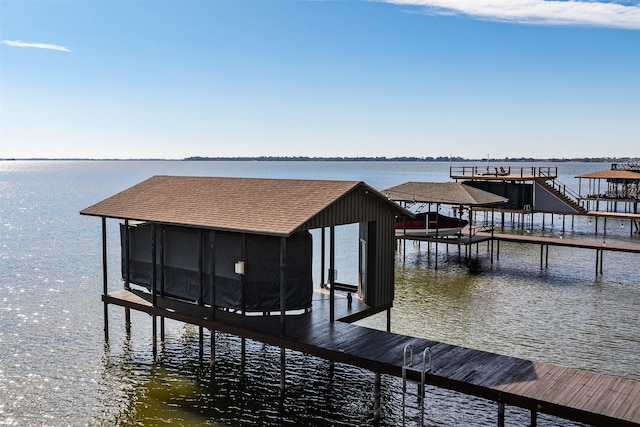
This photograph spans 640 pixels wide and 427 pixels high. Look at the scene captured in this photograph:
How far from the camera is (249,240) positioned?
1786cm

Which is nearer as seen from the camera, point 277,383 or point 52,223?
point 277,383

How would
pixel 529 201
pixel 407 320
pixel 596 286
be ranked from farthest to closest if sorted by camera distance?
1. pixel 529 201
2. pixel 596 286
3. pixel 407 320

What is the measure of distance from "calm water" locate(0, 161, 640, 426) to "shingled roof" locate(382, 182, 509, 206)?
4504 millimetres

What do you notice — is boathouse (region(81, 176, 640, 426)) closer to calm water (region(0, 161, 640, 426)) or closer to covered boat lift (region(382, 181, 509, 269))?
calm water (region(0, 161, 640, 426))

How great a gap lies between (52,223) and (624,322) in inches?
2542

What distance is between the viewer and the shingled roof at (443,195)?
129ft

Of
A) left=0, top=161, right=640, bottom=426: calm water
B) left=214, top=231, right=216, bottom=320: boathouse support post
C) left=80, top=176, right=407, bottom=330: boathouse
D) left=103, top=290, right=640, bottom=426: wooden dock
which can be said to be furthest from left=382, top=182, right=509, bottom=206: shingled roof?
left=214, top=231, right=216, bottom=320: boathouse support post

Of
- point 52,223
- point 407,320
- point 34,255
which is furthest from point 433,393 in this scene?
point 52,223

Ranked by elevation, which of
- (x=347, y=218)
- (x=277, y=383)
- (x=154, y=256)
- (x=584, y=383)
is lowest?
(x=277, y=383)

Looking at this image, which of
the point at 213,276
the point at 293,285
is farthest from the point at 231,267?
the point at 293,285

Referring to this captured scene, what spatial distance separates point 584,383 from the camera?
13.9 meters

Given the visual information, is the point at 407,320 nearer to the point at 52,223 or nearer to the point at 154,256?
the point at 154,256

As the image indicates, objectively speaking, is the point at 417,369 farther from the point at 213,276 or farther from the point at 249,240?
the point at 213,276

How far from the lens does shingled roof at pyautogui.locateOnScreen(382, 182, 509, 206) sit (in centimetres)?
3944
